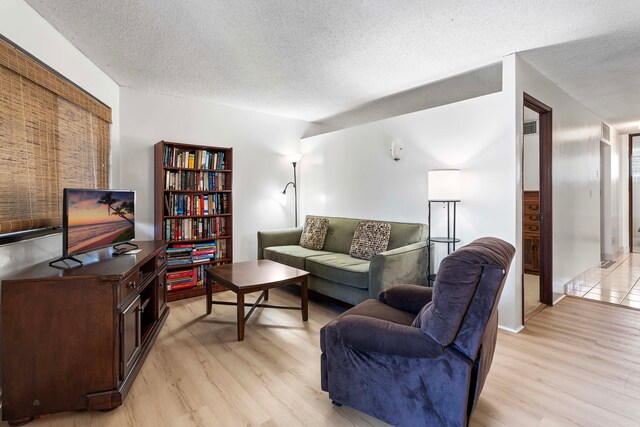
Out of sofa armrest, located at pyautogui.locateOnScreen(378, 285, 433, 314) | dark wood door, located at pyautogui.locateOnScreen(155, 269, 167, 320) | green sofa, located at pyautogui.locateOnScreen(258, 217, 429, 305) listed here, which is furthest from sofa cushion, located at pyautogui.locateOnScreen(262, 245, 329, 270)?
sofa armrest, located at pyautogui.locateOnScreen(378, 285, 433, 314)

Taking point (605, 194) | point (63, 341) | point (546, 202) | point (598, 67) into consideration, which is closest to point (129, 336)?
point (63, 341)

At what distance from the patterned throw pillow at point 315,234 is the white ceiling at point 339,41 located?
1694 millimetres

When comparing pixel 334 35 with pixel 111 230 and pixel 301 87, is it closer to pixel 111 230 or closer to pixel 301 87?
pixel 301 87

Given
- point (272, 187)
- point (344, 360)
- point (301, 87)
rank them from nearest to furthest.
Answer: point (344, 360) → point (301, 87) → point (272, 187)

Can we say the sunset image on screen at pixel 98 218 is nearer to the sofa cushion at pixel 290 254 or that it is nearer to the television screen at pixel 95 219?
the television screen at pixel 95 219

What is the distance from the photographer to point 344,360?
1.71 m

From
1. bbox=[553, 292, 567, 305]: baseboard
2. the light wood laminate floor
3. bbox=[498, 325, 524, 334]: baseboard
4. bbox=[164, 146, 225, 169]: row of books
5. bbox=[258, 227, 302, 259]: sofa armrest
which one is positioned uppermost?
bbox=[164, 146, 225, 169]: row of books

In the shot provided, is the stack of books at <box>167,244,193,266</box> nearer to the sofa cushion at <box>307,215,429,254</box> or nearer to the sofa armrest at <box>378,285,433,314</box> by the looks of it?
the sofa cushion at <box>307,215,429,254</box>

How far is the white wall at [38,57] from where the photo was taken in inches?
73.2

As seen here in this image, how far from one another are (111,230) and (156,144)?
166cm

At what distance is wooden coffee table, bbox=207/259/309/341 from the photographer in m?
2.63

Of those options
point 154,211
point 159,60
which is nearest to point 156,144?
point 154,211

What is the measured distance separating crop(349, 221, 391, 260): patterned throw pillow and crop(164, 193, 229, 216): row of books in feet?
5.59

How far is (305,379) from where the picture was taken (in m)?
2.08
